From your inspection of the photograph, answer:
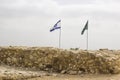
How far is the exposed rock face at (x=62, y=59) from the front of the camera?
588 inches

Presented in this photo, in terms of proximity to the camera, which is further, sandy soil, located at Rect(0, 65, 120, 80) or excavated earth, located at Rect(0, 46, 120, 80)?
excavated earth, located at Rect(0, 46, 120, 80)

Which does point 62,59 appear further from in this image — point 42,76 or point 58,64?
point 42,76

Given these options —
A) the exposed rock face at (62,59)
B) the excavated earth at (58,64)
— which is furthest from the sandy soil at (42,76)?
the exposed rock face at (62,59)

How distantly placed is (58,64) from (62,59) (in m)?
0.31

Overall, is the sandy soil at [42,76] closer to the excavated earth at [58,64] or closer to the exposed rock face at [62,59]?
the excavated earth at [58,64]

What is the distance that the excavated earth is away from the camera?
1456cm

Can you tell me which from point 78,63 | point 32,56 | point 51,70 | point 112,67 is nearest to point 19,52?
point 32,56

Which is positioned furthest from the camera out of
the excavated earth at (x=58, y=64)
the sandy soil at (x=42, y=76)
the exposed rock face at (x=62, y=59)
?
the exposed rock face at (x=62, y=59)

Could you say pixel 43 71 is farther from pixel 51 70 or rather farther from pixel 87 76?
pixel 87 76

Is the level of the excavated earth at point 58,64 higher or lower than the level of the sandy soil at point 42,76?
higher

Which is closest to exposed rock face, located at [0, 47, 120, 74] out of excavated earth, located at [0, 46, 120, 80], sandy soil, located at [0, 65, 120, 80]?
excavated earth, located at [0, 46, 120, 80]

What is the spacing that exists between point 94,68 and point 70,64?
114cm

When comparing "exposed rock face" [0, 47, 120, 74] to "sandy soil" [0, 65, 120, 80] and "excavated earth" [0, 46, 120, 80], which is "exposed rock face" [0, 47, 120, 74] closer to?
"excavated earth" [0, 46, 120, 80]

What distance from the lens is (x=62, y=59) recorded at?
15.7m
